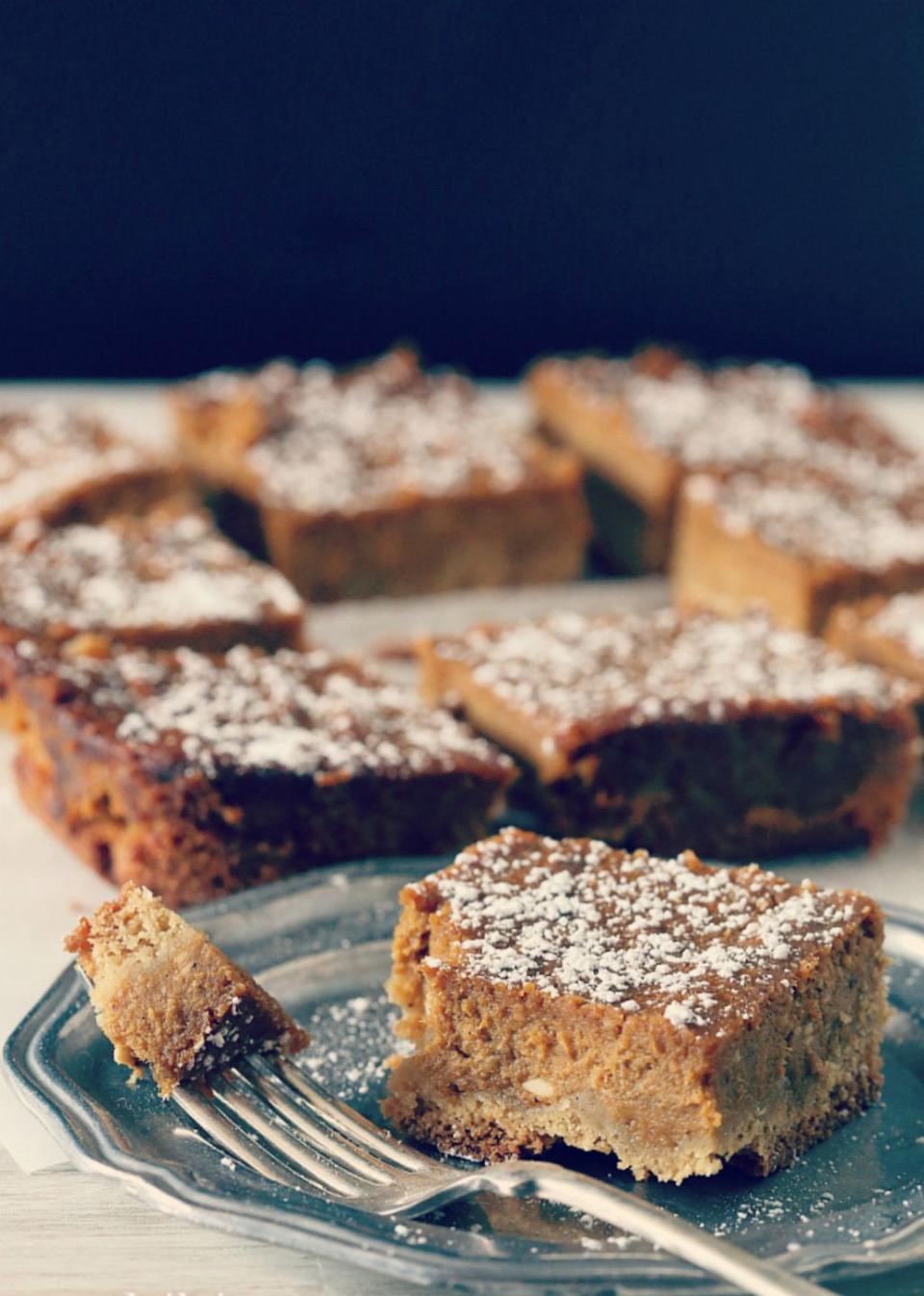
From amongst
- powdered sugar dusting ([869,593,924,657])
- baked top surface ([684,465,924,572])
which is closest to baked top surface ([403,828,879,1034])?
powdered sugar dusting ([869,593,924,657])

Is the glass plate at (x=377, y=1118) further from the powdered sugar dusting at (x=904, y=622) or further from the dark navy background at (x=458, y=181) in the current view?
the dark navy background at (x=458, y=181)

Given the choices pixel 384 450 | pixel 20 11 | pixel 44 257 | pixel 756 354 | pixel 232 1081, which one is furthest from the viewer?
pixel 756 354

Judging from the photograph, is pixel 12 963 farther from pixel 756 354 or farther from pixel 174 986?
pixel 756 354

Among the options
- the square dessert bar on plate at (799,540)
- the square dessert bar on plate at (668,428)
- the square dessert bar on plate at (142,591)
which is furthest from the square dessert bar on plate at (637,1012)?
the square dessert bar on plate at (668,428)

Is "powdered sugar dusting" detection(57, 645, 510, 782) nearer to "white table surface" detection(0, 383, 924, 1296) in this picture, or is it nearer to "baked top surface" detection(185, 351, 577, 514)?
"white table surface" detection(0, 383, 924, 1296)

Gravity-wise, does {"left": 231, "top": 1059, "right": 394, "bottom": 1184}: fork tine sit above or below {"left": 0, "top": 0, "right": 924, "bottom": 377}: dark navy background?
below

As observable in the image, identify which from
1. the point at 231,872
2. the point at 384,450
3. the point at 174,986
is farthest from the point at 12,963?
the point at 384,450

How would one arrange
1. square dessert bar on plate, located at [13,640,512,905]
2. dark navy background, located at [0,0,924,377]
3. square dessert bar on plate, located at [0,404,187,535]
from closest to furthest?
square dessert bar on plate, located at [13,640,512,905], square dessert bar on plate, located at [0,404,187,535], dark navy background, located at [0,0,924,377]

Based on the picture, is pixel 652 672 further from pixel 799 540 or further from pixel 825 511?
pixel 825 511
